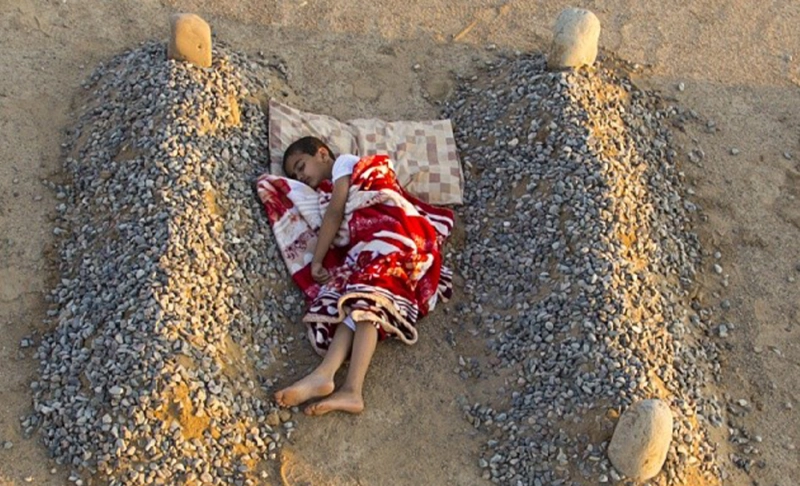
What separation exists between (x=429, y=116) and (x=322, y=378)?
2.24m

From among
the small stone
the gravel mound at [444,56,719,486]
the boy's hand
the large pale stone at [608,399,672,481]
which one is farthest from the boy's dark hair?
the large pale stone at [608,399,672,481]

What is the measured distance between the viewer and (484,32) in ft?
22.9

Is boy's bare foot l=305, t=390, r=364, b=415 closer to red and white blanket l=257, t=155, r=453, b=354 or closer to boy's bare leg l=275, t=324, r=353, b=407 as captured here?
boy's bare leg l=275, t=324, r=353, b=407

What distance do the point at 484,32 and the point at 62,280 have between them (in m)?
3.44

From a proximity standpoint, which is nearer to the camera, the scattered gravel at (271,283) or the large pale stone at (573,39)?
the scattered gravel at (271,283)

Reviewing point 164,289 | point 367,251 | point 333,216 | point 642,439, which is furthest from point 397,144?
point 642,439

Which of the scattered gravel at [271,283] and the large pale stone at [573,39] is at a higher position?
the large pale stone at [573,39]

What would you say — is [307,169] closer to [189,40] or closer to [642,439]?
[189,40]

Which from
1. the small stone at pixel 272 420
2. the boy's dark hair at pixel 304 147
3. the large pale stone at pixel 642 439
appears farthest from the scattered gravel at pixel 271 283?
the boy's dark hair at pixel 304 147

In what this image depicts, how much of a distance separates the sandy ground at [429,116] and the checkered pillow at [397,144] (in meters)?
0.30

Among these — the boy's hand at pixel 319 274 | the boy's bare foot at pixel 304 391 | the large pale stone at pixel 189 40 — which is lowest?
the boy's bare foot at pixel 304 391

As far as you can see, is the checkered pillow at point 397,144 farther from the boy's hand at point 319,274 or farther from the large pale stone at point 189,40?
the boy's hand at point 319,274

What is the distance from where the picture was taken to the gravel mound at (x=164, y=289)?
4.38m

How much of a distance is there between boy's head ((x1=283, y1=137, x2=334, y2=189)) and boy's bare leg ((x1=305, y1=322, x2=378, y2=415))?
1.02 m
